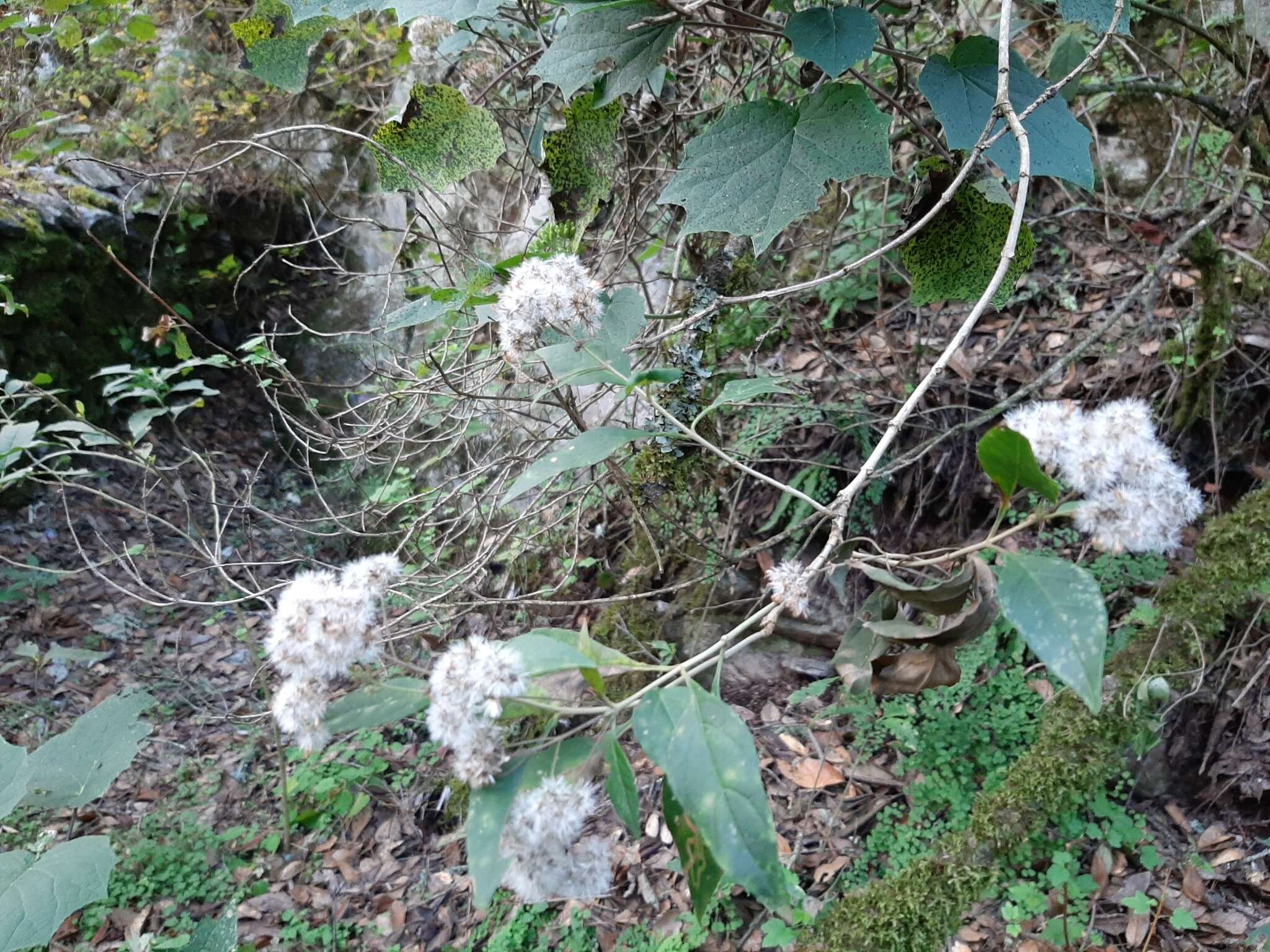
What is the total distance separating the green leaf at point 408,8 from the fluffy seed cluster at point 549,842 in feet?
3.28

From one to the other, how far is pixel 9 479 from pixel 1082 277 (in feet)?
10.6

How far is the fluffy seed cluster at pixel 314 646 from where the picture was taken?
70 cm

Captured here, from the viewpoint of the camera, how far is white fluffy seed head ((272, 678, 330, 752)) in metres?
0.70

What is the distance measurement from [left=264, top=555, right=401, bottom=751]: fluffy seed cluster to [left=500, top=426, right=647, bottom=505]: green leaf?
0.20 metres

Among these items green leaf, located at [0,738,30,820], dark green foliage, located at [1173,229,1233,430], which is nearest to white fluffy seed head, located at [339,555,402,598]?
green leaf, located at [0,738,30,820]

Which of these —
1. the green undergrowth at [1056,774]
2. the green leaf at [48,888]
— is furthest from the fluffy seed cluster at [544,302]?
the green undergrowth at [1056,774]

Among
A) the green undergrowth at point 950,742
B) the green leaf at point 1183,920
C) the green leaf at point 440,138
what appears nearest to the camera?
the green leaf at point 440,138

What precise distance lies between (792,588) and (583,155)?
99 centimetres

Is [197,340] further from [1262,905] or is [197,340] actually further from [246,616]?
[1262,905]

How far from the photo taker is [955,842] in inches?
56.5

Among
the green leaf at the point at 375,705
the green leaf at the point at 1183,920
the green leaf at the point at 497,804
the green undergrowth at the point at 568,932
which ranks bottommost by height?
the green undergrowth at the point at 568,932

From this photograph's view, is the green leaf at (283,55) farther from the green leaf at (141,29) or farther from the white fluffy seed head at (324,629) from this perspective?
the green leaf at (141,29)

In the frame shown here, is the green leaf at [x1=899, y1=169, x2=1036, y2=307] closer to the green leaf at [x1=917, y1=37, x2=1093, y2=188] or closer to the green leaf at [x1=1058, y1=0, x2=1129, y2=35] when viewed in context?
the green leaf at [x1=917, y1=37, x2=1093, y2=188]

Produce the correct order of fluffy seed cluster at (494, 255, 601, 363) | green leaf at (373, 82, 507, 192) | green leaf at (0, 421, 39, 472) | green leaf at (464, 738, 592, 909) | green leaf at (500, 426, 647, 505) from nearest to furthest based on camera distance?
green leaf at (464, 738, 592, 909) < green leaf at (500, 426, 647, 505) < fluffy seed cluster at (494, 255, 601, 363) < green leaf at (373, 82, 507, 192) < green leaf at (0, 421, 39, 472)
